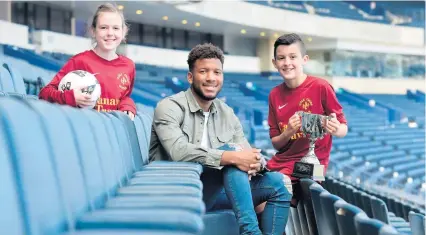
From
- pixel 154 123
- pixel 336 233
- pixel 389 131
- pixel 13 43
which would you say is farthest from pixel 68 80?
pixel 389 131

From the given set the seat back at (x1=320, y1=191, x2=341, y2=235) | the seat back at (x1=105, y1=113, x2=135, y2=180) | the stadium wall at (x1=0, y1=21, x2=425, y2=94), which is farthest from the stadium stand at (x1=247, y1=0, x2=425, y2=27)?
the seat back at (x1=320, y1=191, x2=341, y2=235)

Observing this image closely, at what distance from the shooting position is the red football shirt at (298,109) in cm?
251

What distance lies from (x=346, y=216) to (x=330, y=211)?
23cm

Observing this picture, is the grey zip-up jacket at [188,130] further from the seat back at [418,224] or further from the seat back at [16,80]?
the seat back at [16,80]

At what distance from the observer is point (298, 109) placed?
2527mm

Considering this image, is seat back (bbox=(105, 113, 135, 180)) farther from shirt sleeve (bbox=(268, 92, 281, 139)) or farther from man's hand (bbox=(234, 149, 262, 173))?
shirt sleeve (bbox=(268, 92, 281, 139))

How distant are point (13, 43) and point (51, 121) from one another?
8.72 metres

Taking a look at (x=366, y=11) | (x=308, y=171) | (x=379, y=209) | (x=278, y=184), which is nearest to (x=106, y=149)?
(x=278, y=184)

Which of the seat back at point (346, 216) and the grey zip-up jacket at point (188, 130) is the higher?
the grey zip-up jacket at point (188, 130)

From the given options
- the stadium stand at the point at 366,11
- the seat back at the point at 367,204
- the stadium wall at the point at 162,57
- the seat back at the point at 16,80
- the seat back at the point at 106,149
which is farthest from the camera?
the stadium stand at the point at 366,11

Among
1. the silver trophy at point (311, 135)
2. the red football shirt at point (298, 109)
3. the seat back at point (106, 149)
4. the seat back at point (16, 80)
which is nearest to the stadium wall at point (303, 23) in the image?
the seat back at point (16, 80)

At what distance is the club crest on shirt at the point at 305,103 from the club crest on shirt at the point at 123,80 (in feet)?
2.19

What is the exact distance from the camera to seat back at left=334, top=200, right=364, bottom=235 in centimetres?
127

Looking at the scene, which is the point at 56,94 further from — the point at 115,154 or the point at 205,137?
the point at 115,154
